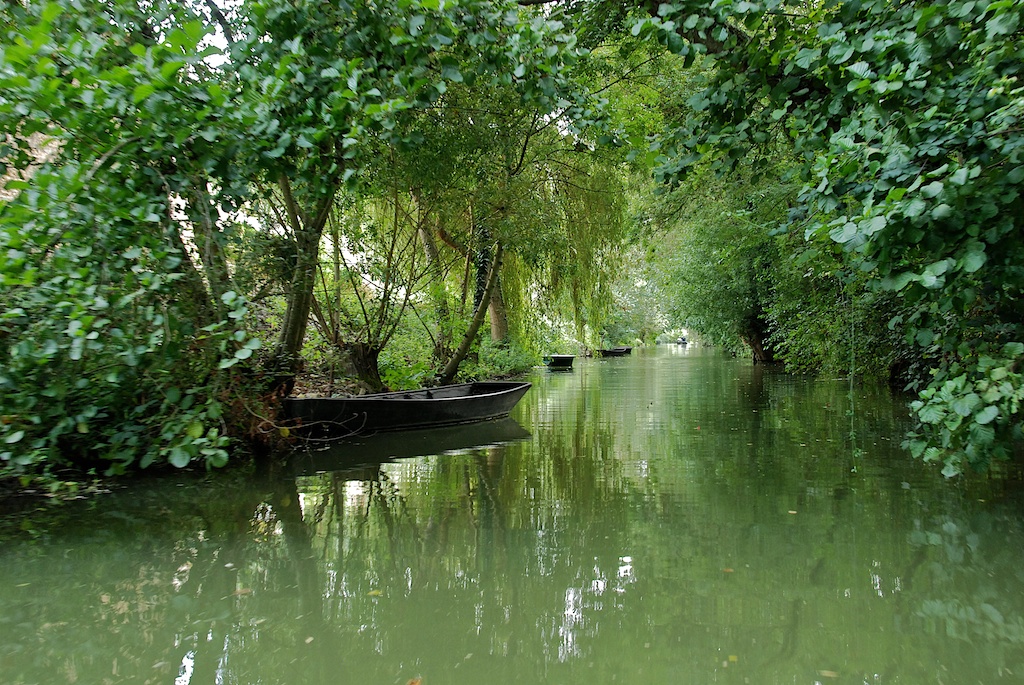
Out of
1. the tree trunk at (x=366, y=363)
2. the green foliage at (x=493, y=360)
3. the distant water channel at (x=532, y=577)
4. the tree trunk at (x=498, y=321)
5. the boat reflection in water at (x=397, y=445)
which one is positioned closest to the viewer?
the distant water channel at (x=532, y=577)

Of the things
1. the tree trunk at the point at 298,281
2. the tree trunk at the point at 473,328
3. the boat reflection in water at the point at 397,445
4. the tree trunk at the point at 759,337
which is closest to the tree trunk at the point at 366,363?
the boat reflection in water at the point at 397,445

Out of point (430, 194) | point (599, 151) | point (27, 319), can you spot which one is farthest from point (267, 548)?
point (599, 151)

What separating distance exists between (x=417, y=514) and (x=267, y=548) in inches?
43.5

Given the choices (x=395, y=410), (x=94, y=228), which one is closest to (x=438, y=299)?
(x=395, y=410)

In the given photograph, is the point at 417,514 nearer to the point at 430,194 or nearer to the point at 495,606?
the point at 495,606

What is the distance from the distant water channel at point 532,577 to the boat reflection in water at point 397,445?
43 centimetres

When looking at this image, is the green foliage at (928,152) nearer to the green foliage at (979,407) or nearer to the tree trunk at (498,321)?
the green foliage at (979,407)

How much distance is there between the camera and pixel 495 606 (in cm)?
330

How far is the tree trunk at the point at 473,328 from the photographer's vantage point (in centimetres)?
1198

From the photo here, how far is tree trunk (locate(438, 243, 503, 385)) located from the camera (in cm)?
1198

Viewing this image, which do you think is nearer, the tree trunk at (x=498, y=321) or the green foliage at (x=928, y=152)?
the green foliage at (x=928, y=152)

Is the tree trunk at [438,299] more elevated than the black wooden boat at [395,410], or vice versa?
the tree trunk at [438,299]

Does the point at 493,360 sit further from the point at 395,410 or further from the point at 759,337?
the point at 759,337

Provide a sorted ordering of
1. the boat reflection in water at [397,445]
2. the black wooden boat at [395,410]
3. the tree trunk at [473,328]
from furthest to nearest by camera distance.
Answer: the tree trunk at [473,328], the black wooden boat at [395,410], the boat reflection in water at [397,445]
